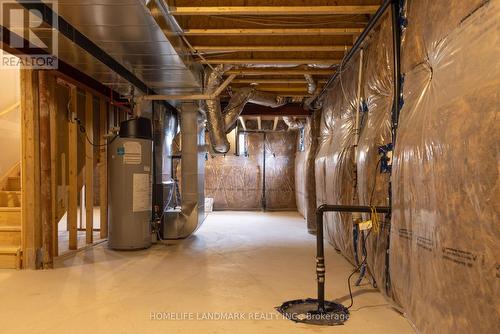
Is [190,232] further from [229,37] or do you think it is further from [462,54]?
[462,54]

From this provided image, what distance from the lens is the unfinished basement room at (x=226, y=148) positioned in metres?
1.44

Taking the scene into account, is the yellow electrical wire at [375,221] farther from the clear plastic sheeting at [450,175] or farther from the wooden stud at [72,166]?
the wooden stud at [72,166]

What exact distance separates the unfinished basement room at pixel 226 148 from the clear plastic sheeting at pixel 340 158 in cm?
4

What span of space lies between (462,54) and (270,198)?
766 cm

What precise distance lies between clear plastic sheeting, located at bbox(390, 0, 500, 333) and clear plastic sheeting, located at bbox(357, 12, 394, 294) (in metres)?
0.43

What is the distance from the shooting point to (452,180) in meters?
1.41

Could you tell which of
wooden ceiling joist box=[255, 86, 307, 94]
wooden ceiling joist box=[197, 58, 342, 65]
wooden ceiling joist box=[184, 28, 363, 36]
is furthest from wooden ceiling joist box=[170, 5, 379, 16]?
wooden ceiling joist box=[255, 86, 307, 94]

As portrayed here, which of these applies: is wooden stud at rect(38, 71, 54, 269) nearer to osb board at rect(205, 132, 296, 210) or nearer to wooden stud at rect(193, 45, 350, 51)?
wooden stud at rect(193, 45, 350, 51)

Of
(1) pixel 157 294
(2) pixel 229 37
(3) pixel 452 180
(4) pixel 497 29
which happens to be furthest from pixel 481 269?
(2) pixel 229 37

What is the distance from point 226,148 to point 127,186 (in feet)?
5.74

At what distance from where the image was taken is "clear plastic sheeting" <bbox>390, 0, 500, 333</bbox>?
1.20 metres

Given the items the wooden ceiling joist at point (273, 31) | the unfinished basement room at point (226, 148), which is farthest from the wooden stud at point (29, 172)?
the wooden ceiling joist at point (273, 31)

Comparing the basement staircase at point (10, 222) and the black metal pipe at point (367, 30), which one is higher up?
the black metal pipe at point (367, 30)

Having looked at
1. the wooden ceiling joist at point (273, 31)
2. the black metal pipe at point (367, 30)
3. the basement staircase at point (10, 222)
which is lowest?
the basement staircase at point (10, 222)
